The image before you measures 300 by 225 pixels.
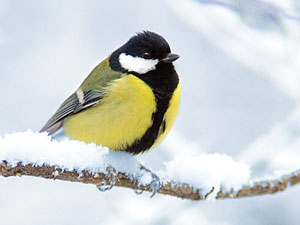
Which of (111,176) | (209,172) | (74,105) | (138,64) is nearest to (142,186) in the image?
(111,176)

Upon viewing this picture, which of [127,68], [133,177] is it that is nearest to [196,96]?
[127,68]

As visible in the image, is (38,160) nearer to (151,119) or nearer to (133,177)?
(133,177)

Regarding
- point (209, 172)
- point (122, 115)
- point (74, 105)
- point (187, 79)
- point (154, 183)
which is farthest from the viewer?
point (187, 79)

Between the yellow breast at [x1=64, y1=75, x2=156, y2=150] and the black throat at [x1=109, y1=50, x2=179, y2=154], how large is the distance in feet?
0.11

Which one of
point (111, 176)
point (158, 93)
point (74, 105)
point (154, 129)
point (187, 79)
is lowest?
point (111, 176)

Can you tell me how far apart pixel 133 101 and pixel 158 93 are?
18 cm

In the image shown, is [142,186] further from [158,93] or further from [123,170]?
[158,93]

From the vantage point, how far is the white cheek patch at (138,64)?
114 inches

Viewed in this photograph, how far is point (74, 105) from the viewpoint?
3215mm

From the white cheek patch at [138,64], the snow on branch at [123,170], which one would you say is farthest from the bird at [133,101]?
the snow on branch at [123,170]

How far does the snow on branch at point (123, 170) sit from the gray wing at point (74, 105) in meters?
0.53

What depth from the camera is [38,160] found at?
2.03 metres

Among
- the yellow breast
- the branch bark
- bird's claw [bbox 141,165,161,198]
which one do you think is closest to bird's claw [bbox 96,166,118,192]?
the branch bark

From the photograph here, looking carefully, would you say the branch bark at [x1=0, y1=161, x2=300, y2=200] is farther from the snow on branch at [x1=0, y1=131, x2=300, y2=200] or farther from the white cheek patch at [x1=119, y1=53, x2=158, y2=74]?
the white cheek patch at [x1=119, y1=53, x2=158, y2=74]
